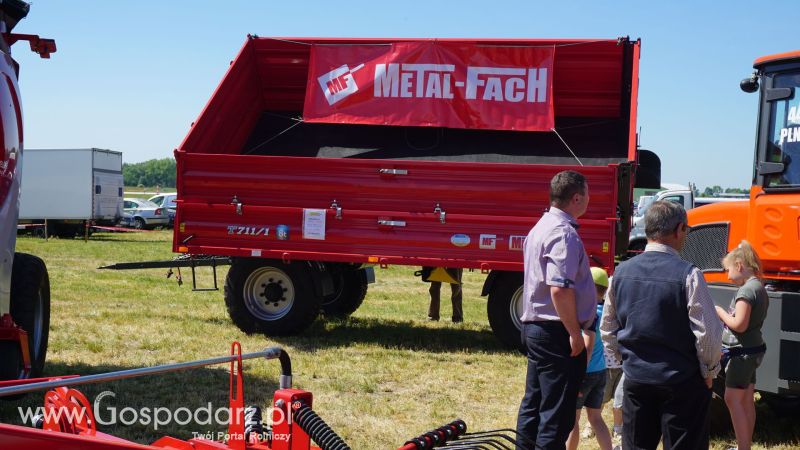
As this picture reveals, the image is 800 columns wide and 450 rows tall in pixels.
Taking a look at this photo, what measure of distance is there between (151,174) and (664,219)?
145m

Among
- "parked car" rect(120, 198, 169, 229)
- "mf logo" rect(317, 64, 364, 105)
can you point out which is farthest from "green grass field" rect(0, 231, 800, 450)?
"parked car" rect(120, 198, 169, 229)

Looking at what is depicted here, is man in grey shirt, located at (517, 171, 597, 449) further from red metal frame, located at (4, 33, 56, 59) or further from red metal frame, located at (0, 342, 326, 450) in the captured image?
red metal frame, located at (4, 33, 56, 59)

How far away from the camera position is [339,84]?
9852 millimetres

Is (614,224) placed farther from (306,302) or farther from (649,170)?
(306,302)

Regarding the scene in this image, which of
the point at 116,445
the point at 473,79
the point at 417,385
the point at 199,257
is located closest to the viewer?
the point at 116,445

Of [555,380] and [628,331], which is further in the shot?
[555,380]

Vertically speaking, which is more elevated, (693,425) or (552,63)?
(552,63)

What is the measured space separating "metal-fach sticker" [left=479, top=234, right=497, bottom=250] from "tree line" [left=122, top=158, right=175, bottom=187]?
434ft

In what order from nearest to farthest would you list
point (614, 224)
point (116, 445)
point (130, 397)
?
1. point (116, 445)
2. point (130, 397)
3. point (614, 224)

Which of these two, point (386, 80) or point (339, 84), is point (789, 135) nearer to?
point (386, 80)

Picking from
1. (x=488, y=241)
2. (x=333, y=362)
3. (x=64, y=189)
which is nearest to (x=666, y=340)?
(x=333, y=362)

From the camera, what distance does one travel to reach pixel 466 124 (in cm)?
962

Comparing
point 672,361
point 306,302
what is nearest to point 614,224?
point 306,302

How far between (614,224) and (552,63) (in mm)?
2222
